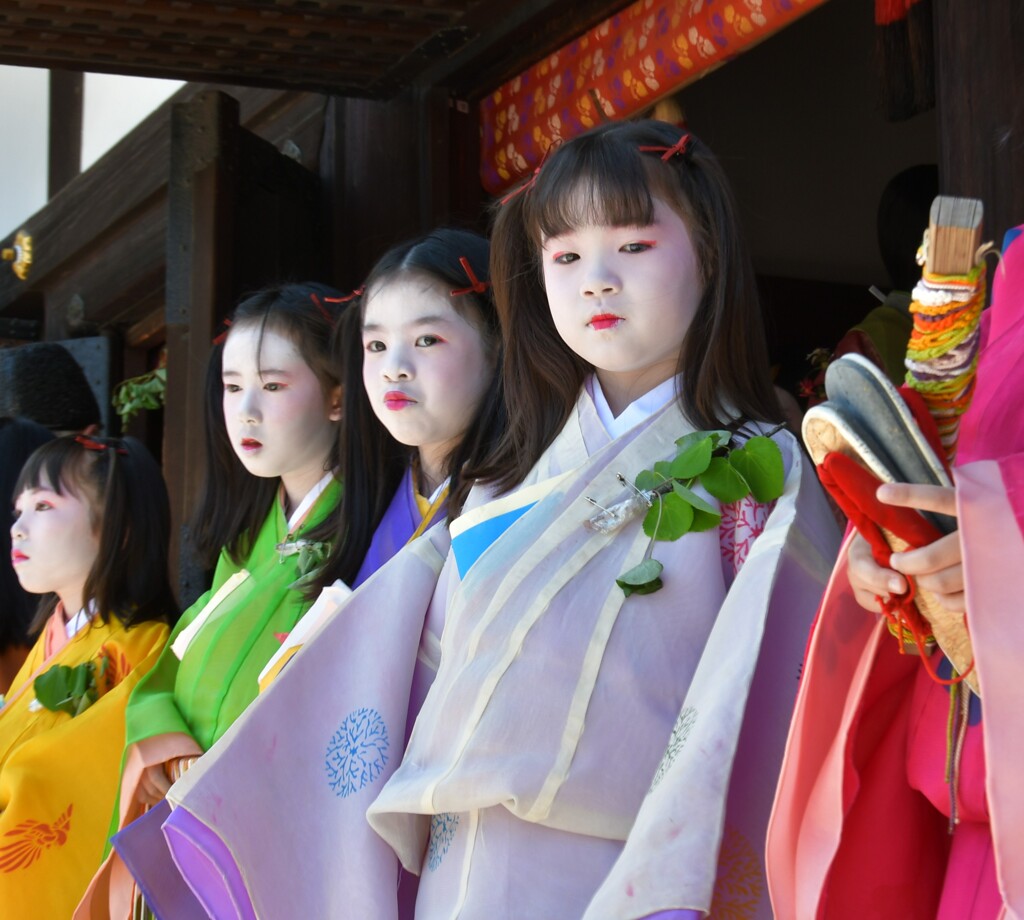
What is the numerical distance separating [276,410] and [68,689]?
81 centimetres

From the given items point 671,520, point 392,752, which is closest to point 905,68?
point 671,520

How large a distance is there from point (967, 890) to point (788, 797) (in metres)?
0.19

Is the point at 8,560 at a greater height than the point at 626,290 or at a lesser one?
lesser

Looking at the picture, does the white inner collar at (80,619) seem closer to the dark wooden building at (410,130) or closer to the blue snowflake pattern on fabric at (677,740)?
the dark wooden building at (410,130)

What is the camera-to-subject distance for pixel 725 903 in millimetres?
1693

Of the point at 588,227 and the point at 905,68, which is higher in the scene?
the point at 905,68

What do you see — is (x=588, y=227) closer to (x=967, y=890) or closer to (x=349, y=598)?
(x=349, y=598)

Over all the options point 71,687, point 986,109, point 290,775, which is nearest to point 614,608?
point 290,775

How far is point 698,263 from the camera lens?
83.7 inches

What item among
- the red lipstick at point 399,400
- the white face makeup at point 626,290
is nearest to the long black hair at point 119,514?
the red lipstick at point 399,400

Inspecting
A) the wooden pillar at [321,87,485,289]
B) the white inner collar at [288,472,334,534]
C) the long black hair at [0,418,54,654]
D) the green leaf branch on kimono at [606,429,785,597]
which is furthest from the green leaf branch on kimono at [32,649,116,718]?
the green leaf branch on kimono at [606,429,785,597]

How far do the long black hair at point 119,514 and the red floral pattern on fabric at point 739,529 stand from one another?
1819 mm

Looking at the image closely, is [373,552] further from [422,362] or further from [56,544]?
[56,544]

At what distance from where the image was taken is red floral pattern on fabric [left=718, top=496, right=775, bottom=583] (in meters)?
1.92
